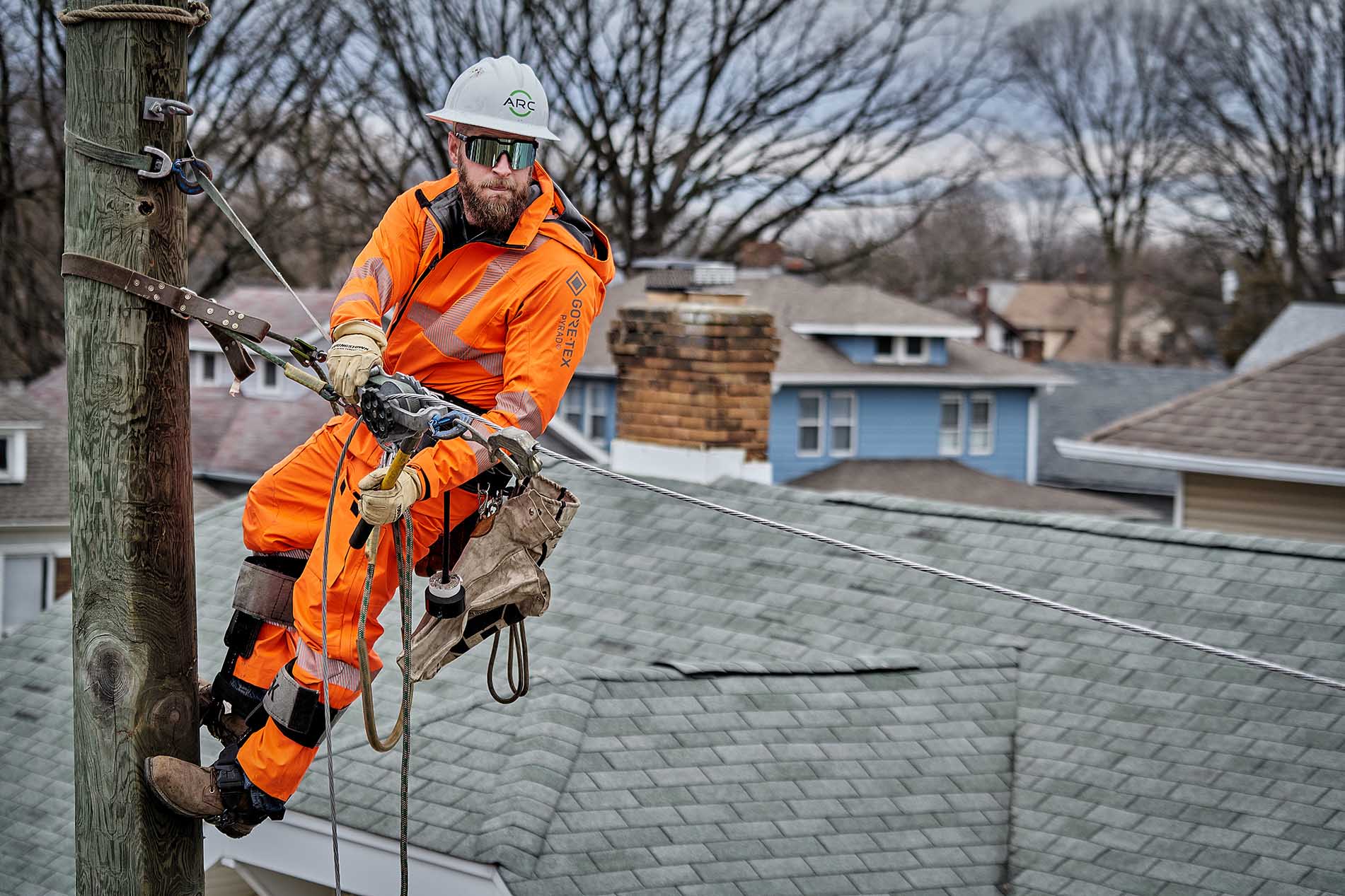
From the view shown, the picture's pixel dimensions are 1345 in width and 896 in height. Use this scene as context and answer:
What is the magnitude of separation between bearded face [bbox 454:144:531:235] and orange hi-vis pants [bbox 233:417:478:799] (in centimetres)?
70

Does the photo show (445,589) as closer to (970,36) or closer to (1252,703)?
(1252,703)

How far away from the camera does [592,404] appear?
2906 cm

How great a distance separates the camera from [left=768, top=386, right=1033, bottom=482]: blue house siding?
28.4 metres

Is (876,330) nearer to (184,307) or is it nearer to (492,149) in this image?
(492,149)

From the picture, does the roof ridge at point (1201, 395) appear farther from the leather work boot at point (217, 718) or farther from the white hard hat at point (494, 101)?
the leather work boot at point (217, 718)

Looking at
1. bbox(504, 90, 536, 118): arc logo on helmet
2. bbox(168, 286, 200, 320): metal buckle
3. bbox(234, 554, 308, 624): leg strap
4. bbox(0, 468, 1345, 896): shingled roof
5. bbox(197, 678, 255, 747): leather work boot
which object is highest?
bbox(504, 90, 536, 118): arc logo on helmet

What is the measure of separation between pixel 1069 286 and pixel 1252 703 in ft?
217

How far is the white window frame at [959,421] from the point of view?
Result: 30.3 meters

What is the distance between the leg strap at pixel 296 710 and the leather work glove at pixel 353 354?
828 millimetres

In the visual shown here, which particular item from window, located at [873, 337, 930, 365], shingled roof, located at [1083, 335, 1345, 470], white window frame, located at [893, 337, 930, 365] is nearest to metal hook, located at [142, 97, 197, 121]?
shingled roof, located at [1083, 335, 1345, 470]

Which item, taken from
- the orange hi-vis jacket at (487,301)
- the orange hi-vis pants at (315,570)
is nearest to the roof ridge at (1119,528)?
the orange hi-vis jacket at (487,301)

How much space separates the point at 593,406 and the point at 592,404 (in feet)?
0.16

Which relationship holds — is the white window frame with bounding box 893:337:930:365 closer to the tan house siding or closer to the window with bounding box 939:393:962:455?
the window with bounding box 939:393:962:455

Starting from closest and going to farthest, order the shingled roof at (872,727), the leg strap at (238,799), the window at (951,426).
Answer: the leg strap at (238,799), the shingled roof at (872,727), the window at (951,426)
